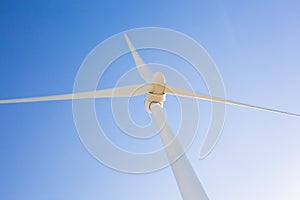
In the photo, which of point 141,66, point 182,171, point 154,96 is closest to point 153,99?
point 154,96

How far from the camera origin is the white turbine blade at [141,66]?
16545mm

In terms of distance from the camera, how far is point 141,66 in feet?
58.4

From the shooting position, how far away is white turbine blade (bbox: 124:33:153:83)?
16.5 metres

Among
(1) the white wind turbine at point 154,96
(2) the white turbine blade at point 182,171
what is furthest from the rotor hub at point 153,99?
(2) the white turbine blade at point 182,171

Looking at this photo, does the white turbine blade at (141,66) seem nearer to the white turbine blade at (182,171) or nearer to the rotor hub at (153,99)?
the rotor hub at (153,99)

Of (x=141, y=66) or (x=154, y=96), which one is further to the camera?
(x=141, y=66)

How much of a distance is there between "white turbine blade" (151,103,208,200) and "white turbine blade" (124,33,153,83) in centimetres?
410

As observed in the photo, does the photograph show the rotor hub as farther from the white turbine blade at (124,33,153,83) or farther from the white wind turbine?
the white turbine blade at (124,33,153,83)

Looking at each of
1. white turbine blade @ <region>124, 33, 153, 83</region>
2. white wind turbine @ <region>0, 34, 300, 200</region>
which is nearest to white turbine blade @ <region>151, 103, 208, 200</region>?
white wind turbine @ <region>0, 34, 300, 200</region>

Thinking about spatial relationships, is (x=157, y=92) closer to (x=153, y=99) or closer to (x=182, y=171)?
(x=153, y=99)

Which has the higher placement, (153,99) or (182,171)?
(153,99)

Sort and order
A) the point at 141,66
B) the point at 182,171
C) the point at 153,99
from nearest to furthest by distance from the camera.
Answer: the point at 182,171, the point at 153,99, the point at 141,66

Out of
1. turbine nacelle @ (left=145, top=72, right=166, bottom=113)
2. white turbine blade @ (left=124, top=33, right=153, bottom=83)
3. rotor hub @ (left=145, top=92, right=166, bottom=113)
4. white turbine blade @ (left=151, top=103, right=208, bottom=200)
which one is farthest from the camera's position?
white turbine blade @ (left=124, top=33, right=153, bottom=83)

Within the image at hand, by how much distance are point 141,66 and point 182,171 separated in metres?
9.15
